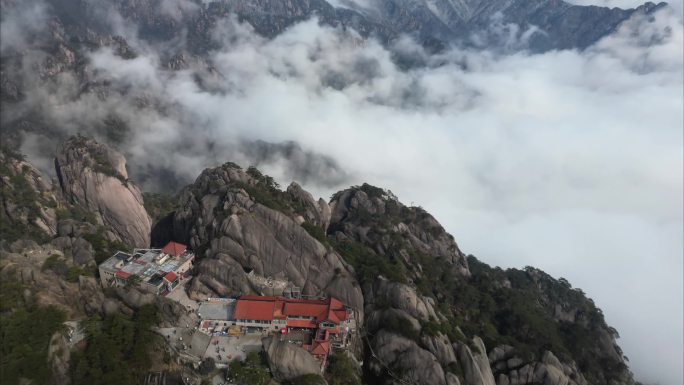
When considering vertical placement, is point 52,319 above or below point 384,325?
below

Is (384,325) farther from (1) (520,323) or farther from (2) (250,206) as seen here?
(1) (520,323)

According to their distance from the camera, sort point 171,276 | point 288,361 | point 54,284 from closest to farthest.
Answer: point 288,361, point 54,284, point 171,276

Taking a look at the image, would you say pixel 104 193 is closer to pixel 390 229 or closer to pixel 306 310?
pixel 390 229

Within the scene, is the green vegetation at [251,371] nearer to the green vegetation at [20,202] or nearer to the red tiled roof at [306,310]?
the red tiled roof at [306,310]

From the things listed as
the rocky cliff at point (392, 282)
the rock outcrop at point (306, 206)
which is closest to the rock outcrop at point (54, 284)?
the rocky cliff at point (392, 282)

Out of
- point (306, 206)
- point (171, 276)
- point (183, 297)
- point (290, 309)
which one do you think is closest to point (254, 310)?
point (290, 309)

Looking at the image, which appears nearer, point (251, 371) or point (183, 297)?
point (251, 371)

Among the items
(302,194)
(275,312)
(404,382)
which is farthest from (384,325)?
(302,194)
